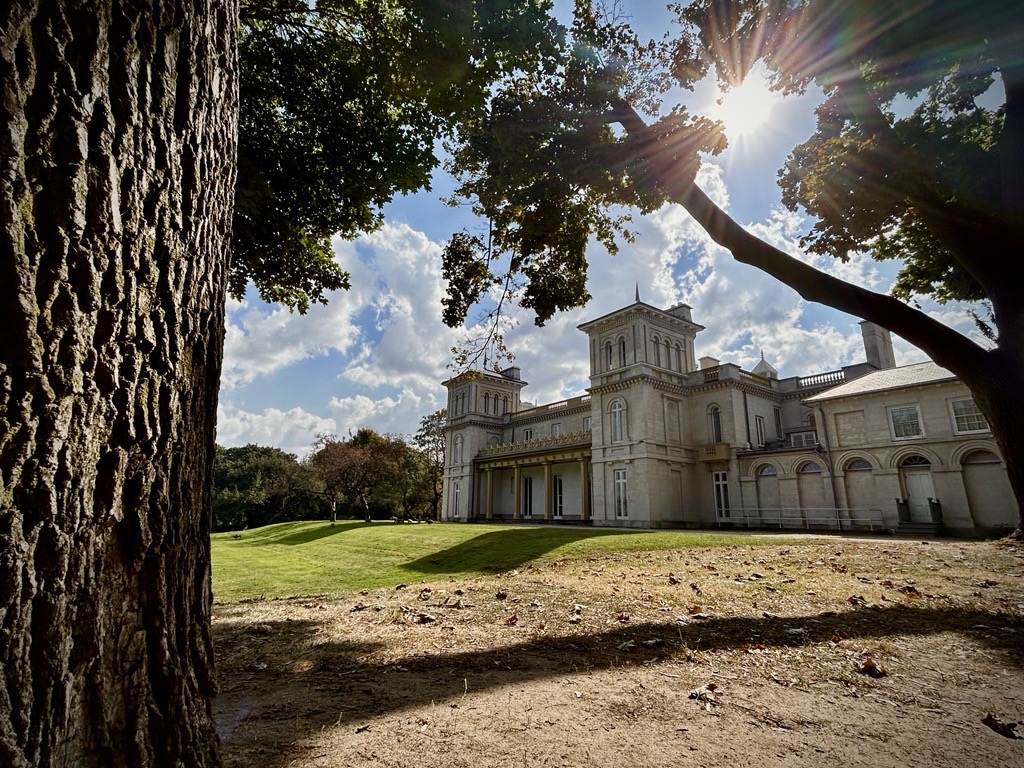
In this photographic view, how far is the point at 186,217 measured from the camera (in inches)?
78.3

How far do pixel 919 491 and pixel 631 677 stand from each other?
2439 cm

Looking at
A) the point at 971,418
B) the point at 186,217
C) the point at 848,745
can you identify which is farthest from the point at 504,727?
the point at 971,418

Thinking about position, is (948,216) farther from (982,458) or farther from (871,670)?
(982,458)

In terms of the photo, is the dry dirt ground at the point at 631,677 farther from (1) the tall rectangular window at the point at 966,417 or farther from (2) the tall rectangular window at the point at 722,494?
(2) the tall rectangular window at the point at 722,494

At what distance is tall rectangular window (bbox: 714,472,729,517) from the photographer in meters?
28.0

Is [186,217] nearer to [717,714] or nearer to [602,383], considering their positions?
[717,714]

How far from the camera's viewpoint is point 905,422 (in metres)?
22.0

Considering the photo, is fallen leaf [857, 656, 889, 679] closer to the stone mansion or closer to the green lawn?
the green lawn

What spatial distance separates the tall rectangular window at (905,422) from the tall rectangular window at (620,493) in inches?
501

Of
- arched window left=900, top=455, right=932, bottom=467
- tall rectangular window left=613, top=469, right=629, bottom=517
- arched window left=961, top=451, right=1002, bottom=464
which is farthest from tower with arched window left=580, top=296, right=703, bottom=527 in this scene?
arched window left=961, top=451, right=1002, bottom=464

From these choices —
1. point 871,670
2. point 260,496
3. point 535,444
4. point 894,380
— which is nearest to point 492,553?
point 871,670

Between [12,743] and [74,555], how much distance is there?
0.45 metres

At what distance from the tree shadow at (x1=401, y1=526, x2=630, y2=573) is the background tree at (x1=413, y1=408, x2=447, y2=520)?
31.4 metres

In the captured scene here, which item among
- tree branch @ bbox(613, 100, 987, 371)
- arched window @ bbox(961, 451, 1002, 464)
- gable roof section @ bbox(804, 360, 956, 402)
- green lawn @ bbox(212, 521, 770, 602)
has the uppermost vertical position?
gable roof section @ bbox(804, 360, 956, 402)
